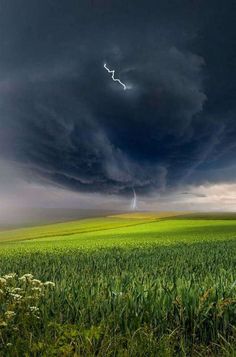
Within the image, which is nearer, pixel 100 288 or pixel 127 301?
pixel 127 301

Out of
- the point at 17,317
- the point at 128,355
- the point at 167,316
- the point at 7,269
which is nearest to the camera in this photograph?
the point at 128,355

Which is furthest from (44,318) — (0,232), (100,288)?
(0,232)

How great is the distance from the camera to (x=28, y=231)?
105 m

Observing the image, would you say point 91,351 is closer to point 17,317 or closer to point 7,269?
point 17,317

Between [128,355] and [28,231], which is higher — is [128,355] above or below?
below

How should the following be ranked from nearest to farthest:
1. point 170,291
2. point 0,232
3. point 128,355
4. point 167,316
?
point 128,355 → point 167,316 → point 170,291 → point 0,232

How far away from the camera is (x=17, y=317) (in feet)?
29.0

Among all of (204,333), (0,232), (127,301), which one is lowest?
(204,333)

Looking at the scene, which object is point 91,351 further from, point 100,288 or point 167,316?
point 100,288

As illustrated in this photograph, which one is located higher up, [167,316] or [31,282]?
[31,282]

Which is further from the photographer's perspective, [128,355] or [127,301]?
[127,301]

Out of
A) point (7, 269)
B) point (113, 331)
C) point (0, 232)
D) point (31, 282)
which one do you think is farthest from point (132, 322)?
point (0, 232)

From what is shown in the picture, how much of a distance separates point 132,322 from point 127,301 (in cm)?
54

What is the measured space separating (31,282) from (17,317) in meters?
0.73
